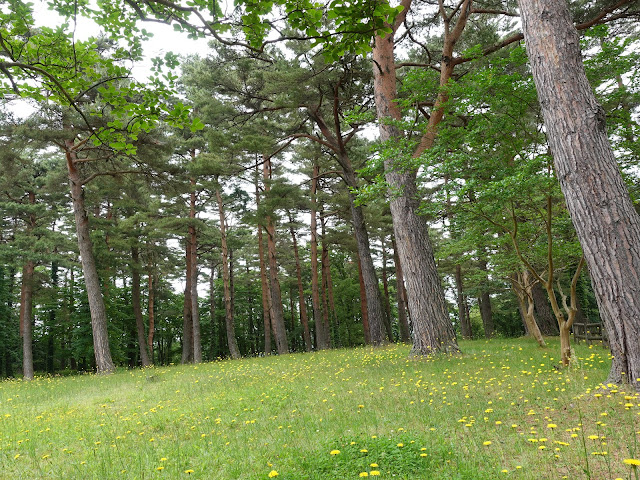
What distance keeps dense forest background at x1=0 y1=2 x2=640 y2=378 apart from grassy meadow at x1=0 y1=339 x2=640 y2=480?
2128mm

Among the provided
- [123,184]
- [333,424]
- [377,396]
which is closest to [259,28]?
[333,424]

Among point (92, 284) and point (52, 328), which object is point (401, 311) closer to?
point (92, 284)

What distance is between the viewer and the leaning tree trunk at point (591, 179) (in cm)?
433

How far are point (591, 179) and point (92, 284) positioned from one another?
52.0 ft

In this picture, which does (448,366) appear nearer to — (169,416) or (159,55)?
(169,416)

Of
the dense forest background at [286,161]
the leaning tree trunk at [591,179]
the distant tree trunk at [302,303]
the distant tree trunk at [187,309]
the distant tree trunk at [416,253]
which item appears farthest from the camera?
the distant tree trunk at [302,303]

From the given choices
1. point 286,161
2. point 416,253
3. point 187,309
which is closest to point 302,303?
point 187,309

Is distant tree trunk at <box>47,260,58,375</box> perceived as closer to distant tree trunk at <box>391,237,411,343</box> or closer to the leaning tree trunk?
distant tree trunk at <box>391,237,411,343</box>

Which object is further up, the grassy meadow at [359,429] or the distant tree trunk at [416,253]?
the distant tree trunk at [416,253]

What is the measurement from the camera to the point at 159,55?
13.8 feet

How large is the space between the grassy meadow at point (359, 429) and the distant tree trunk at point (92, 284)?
7.12 metres

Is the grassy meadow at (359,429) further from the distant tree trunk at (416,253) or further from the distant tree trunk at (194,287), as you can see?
the distant tree trunk at (194,287)

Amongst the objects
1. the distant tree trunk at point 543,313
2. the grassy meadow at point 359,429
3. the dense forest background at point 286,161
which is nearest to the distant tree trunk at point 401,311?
the dense forest background at point 286,161

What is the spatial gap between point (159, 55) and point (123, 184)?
1421 centimetres
